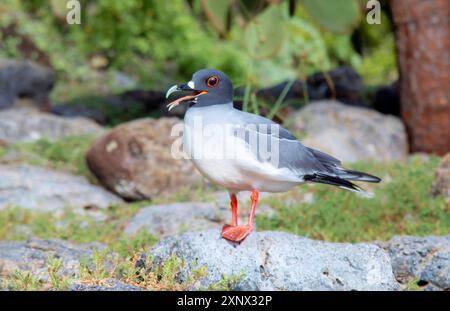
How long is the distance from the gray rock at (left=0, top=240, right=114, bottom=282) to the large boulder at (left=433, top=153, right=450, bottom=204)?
253 cm

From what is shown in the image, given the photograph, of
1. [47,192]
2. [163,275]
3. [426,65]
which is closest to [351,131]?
[426,65]

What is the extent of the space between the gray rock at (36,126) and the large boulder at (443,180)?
381cm

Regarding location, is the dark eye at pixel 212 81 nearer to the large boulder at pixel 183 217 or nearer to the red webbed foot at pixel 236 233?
the red webbed foot at pixel 236 233

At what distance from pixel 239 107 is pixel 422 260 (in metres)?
3.98

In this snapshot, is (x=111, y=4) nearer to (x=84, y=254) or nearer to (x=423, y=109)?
(x=423, y=109)

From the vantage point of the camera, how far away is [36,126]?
823 centimetres

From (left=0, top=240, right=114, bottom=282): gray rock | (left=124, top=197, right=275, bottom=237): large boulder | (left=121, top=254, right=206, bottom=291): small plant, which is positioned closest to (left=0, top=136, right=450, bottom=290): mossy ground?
(left=124, top=197, right=275, bottom=237): large boulder

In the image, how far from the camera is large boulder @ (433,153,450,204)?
564cm

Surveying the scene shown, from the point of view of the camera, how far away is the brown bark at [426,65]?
7.55m

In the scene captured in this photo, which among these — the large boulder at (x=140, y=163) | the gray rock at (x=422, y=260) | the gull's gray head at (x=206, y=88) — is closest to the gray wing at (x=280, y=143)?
the gull's gray head at (x=206, y=88)

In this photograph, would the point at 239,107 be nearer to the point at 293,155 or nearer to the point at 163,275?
the point at 293,155
